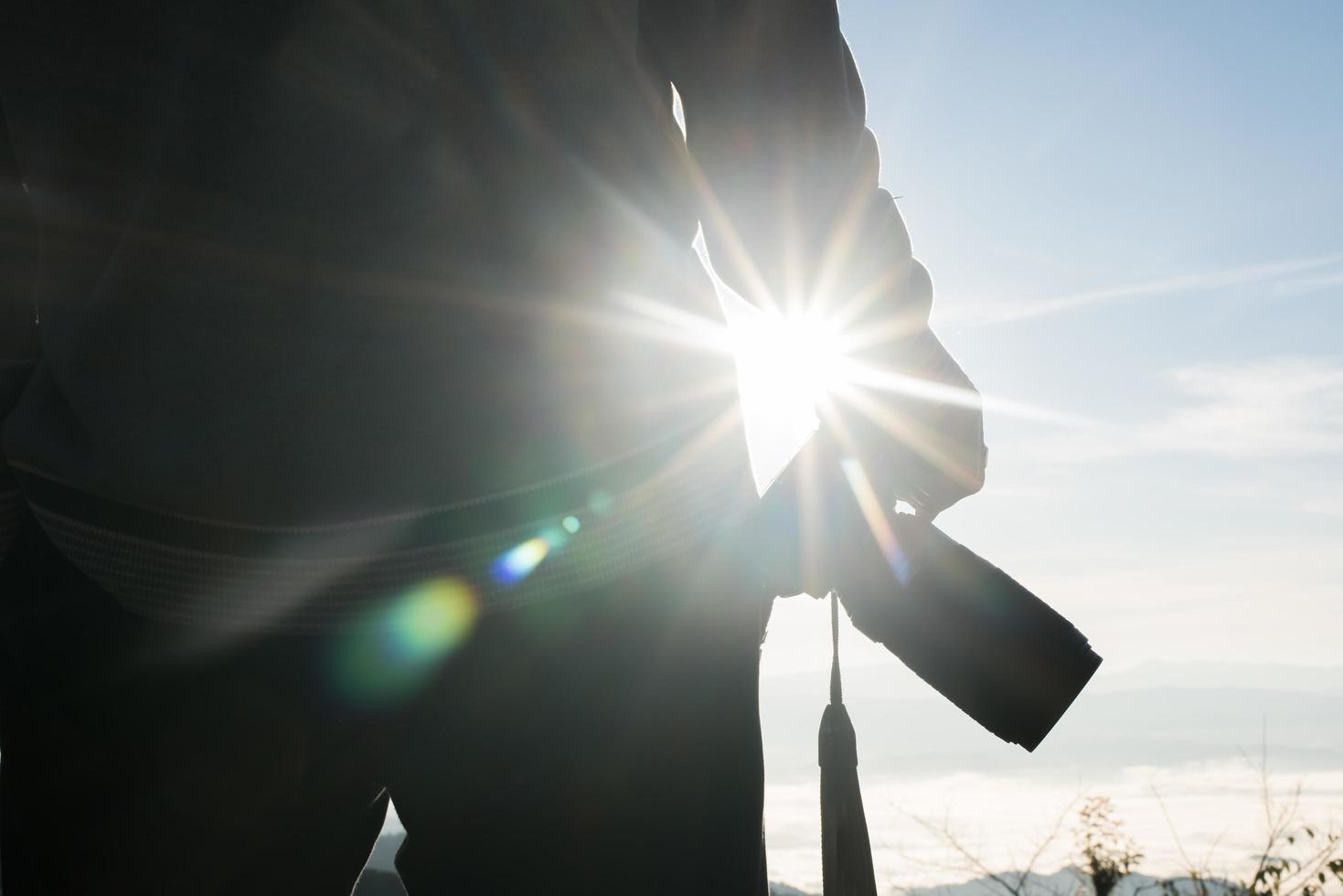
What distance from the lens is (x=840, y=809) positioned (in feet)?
5.65

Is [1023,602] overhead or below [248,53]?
below

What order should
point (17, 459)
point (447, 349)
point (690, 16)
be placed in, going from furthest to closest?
1. point (690, 16)
2. point (17, 459)
3. point (447, 349)

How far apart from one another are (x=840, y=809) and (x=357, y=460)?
1073mm

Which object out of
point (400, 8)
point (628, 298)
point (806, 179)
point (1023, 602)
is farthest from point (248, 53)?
point (1023, 602)

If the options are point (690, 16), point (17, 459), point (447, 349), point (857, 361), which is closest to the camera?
point (447, 349)

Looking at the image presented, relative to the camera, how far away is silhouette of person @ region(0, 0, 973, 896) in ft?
3.43

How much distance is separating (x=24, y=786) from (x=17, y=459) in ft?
1.25

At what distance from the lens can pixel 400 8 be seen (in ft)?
3.52

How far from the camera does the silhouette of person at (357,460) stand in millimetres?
1044

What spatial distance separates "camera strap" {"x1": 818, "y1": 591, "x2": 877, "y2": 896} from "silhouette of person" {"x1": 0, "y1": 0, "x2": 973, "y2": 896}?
0.58 meters

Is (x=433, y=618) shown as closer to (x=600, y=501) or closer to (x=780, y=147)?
(x=600, y=501)

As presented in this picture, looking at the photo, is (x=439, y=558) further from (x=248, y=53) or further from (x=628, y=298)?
(x=248, y=53)

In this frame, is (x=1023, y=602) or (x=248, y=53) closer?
(x=248, y=53)

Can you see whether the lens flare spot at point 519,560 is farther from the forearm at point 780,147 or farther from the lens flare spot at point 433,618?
the forearm at point 780,147
